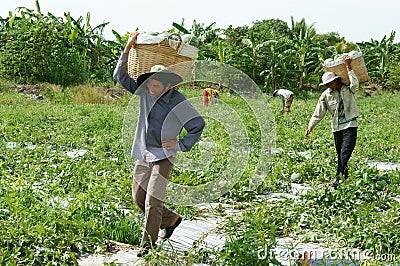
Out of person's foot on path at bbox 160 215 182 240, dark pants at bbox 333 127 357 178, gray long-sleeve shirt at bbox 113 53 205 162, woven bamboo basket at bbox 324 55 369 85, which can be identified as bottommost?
person's foot on path at bbox 160 215 182 240

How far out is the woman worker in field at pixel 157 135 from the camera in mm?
4254

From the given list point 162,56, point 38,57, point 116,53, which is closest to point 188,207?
point 162,56

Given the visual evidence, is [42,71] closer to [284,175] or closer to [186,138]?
[284,175]

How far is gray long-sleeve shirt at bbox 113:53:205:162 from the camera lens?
4.24 meters

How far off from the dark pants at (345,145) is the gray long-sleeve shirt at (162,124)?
318 centimetres

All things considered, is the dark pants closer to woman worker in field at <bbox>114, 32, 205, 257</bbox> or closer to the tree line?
woman worker in field at <bbox>114, 32, 205, 257</bbox>

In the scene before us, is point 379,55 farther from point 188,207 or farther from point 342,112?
point 188,207

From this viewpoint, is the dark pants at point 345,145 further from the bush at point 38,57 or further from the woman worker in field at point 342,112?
the bush at point 38,57

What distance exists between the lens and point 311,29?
2877cm

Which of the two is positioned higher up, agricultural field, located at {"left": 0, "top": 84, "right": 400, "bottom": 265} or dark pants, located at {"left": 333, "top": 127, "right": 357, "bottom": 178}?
dark pants, located at {"left": 333, "top": 127, "right": 357, "bottom": 178}

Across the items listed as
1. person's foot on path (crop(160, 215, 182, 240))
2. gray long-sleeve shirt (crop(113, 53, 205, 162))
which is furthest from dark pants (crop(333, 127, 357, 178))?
gray long-sleeve shirt (crop(113, 53, 205, 162))

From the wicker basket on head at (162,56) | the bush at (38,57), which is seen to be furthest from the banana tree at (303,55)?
the wicker basket on head at (162,56)

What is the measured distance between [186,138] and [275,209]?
1674 mm

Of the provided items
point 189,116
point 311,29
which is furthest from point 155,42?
point 311,29
